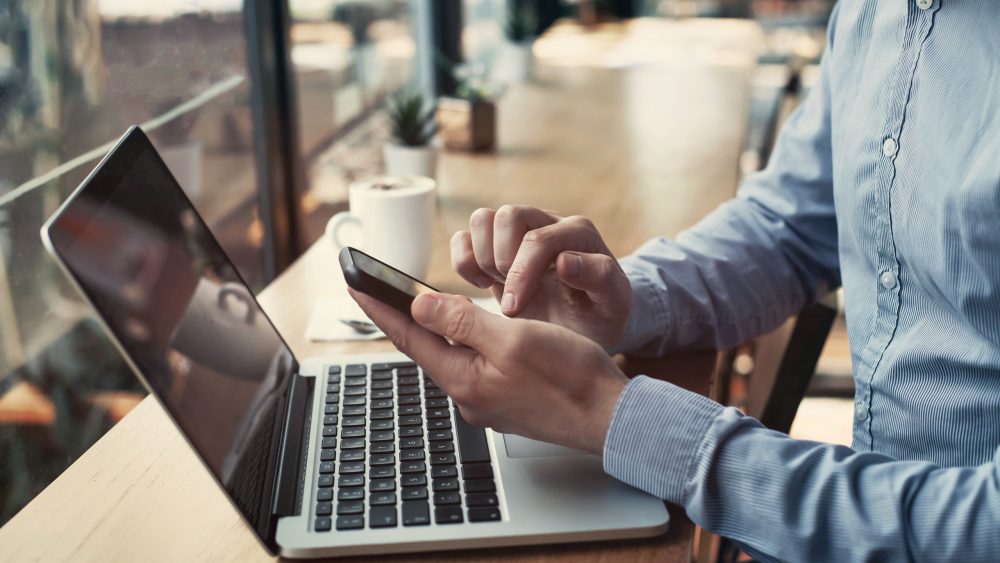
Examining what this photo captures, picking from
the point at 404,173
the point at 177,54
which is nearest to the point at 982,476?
the point at 404,173

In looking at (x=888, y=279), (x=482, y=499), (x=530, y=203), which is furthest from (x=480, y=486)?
(x=530, y=203)

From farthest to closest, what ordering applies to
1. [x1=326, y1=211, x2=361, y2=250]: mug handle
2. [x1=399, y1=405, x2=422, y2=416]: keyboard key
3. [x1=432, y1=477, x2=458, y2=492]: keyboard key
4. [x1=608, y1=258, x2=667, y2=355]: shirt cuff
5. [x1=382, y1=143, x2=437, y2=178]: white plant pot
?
[x1=382, y1=143, x2=437, y2=178]: white plant pot
[x1=326, y1=211, x2=361, y2=250]: mug handle
[x1=608, y1=258, x2=667, y2=355]: shirt cuff
[x1=399, y1=405, x2=422, y2=416]: keyboard key
[x1=432, y1=477, x2=458, y2=492]: keyboard key

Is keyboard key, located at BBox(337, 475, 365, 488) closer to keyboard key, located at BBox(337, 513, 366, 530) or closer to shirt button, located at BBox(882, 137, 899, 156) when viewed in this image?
keyboard key, located at BBox(337, 513, 366, 530)

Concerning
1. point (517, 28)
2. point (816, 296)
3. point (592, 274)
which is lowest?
point (816, 296)

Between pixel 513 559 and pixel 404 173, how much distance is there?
0.92 metres

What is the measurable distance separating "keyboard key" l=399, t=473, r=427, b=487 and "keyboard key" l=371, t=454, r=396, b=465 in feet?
0.07

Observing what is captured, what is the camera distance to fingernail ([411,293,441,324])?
1.95ft

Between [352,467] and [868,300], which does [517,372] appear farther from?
[868,300]

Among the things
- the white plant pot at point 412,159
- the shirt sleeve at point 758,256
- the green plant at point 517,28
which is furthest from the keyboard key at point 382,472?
the green plant at point 517,28

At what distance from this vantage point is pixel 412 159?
4.64 ft

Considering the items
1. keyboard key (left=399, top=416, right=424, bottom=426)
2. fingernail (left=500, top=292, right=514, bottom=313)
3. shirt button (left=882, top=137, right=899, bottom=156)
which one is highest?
shirt button (left=882, top=137, right=899, bottom=156)

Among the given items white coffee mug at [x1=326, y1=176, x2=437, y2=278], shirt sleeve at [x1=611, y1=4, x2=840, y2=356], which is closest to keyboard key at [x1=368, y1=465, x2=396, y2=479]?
shirt sleeve at [x1=611, y1=4, x2=840, y2=356]

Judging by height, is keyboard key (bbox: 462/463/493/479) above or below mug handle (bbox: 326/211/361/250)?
below

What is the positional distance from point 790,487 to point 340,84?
1759 mm
